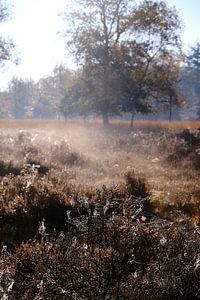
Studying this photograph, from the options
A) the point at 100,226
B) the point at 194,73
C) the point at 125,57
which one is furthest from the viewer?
the point at 194,73

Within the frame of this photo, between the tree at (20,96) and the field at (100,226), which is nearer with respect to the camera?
the field at (100,226)

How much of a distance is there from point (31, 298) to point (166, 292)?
1107 mm

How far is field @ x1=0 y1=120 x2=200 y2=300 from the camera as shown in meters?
3.90

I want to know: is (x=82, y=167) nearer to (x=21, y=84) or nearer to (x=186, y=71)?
(x=186, y=71)

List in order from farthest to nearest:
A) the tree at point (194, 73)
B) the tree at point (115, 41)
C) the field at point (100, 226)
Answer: the tree at point (194, 73), the tree at point (115, 41), the field at point (100, 226)

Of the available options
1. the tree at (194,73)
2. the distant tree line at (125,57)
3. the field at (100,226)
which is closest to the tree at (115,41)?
the distant tree line at (125,57)

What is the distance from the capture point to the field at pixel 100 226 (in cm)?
390

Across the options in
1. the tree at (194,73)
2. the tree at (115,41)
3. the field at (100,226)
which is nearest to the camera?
the field at (100,226)

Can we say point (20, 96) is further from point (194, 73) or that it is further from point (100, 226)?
point (100, 226)

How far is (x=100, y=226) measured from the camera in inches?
168

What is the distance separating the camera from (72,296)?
144 inches

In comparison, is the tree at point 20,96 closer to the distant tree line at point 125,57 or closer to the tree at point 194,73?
the tree at point 194,73

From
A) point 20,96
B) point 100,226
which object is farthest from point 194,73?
point 100,226

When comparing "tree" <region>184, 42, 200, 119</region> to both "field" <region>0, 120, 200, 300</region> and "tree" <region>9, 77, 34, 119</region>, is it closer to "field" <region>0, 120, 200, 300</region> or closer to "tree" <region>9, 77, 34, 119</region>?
"tree" <region>9, 77, 34, 119</region>
